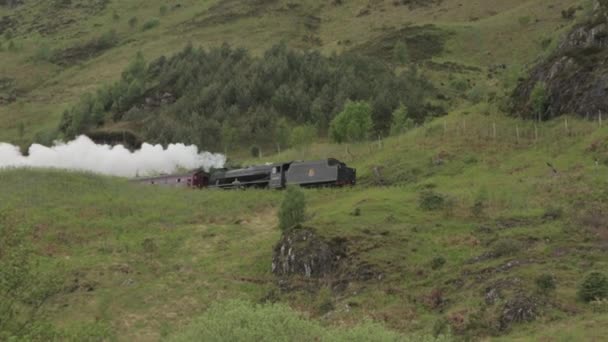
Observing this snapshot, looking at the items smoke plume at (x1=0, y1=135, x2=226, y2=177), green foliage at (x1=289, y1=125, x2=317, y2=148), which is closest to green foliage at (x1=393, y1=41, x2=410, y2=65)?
green foliage at (x1=289, y1=125, x2=317, y2=148)

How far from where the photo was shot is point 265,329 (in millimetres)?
34625

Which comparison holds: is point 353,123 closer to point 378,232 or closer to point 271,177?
point 271,177

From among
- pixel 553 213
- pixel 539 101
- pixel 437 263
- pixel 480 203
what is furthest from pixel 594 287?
pixel 539 101

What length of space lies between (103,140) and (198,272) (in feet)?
273

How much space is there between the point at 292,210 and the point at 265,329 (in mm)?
38148

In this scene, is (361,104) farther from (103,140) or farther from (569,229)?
(569,229)

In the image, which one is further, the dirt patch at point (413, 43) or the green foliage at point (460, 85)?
the dirt patch at point (413, 43)

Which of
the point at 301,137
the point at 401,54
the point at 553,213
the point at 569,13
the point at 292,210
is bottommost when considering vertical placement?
the point at 553,213

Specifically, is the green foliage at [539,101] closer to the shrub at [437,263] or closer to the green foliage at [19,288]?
the shrub at [437,263]

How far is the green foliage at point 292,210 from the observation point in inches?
2854

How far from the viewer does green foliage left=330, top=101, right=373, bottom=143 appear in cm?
11712

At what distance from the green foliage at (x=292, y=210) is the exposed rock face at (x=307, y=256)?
568cm

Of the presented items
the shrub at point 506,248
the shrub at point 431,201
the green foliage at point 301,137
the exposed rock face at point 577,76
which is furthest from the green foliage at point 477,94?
the shrub at point 506,248

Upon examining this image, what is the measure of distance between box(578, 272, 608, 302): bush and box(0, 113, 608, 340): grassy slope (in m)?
0.96
